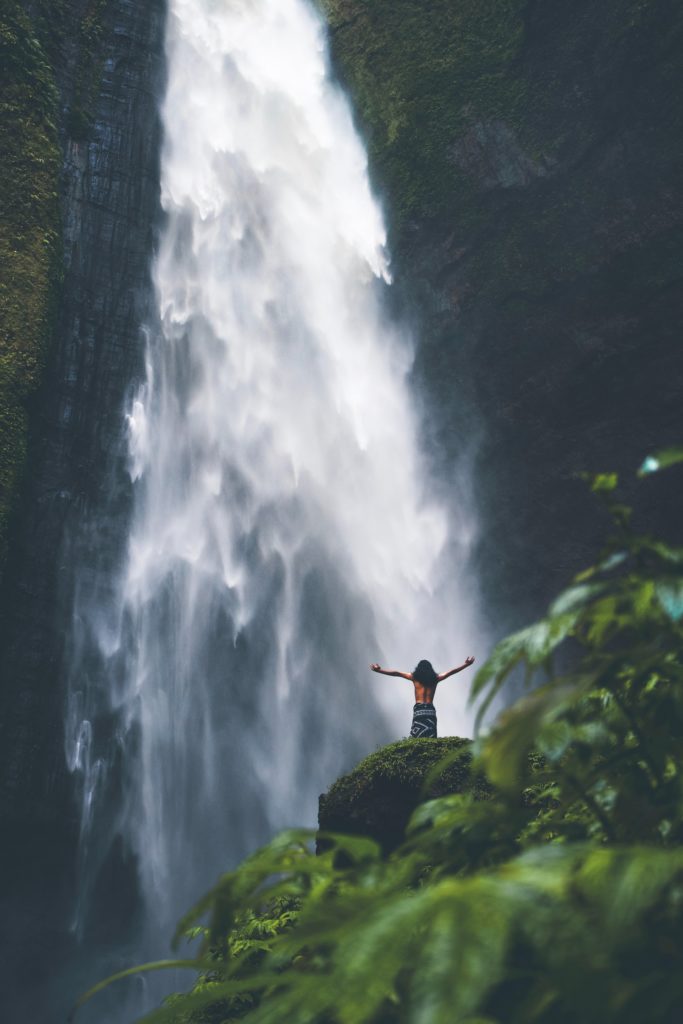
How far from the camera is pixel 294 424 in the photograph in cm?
1485

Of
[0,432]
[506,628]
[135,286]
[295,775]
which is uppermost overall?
[135,286]

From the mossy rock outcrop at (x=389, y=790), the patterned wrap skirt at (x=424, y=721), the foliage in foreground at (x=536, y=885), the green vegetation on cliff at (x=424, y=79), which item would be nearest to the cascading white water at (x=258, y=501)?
the green vegetation on cliff at (x=424, y=79)

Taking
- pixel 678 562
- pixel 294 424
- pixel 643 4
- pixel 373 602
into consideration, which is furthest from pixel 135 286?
pixel 678 562

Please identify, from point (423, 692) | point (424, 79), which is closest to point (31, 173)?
point (424, 79)

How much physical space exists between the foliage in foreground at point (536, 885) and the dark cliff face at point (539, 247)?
14462 mm

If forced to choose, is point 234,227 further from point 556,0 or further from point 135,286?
point 556,0

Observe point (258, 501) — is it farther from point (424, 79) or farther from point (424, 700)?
point (424, 79)

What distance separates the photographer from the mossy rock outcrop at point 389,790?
16.6 feet

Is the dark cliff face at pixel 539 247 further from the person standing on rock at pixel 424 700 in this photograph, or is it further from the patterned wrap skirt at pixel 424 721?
the patterned wrap skirt at pixel 424 721

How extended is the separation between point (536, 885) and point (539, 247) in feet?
52.4

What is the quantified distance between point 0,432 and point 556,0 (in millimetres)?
13351

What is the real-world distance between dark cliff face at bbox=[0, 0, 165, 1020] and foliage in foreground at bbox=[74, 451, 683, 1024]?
10.9 m

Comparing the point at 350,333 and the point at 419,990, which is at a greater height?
the point at 350,333

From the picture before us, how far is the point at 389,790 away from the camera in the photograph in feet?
17.0
